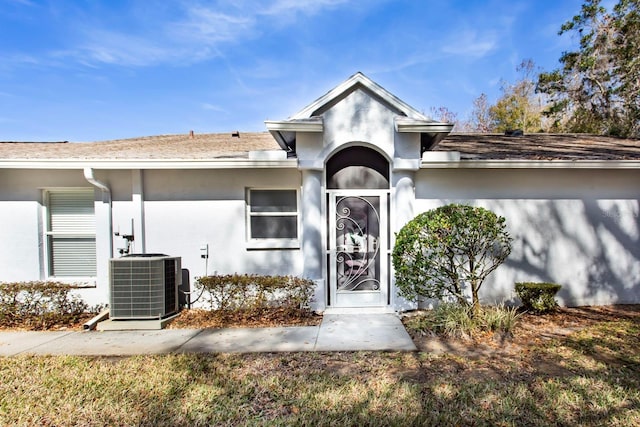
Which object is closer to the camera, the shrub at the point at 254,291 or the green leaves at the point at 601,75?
the shrub at the point at 254,291

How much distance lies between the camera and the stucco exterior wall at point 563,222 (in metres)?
7.63

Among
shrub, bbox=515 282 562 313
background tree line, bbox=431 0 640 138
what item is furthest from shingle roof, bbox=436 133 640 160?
background tree line, bbox=431 0 640 138

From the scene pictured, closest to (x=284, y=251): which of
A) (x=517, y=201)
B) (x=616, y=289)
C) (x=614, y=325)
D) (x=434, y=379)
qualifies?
(x=434, y=379)

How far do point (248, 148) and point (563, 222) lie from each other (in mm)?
7940

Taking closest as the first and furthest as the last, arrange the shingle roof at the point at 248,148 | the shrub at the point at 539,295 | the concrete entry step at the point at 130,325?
the concrete entry step at the point at 130,325 < the shrub at the point at 539,295 < the shingle roof at the point at 248,148

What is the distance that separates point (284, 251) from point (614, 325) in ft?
20.8

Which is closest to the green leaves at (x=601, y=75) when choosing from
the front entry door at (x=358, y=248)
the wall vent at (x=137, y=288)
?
the front entry door at (x=358, y=248)

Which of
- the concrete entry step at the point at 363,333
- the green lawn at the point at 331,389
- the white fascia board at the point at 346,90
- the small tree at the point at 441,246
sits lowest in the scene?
the concrete entry step at the point at 363,333

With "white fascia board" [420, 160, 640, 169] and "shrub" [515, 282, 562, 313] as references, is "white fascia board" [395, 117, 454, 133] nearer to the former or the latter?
"white fascia board" [420, 160, 640, 169]

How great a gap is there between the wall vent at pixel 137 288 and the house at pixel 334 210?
0.91 meters

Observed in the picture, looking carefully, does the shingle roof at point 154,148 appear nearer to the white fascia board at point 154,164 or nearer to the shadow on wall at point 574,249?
the white fascia board at point 154,164

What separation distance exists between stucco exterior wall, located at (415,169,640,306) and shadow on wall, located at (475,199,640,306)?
0.02 metres

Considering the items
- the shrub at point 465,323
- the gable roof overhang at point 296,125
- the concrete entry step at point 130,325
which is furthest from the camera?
the gable roof overhang at point 296,125

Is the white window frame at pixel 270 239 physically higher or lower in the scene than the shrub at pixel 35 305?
higher
